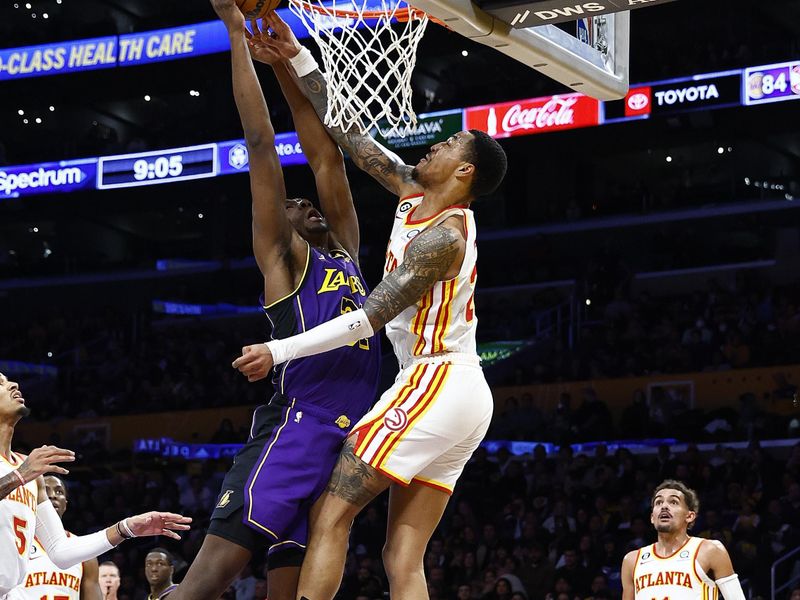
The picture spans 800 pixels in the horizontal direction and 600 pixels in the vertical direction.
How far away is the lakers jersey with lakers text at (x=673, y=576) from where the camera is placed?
791 centimetres

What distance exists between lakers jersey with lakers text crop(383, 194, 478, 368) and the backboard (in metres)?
0.67

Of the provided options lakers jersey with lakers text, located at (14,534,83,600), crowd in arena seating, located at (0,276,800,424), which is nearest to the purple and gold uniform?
lakers jersey with lakers text, located at (14,534,83,600)

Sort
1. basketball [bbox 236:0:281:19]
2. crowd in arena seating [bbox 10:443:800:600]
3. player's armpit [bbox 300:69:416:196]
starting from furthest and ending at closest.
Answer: crowd in arena seating [bbox 10:443:800:600], player's armpit [bbox 300:69:416:196], basketball [bbox 236:0:281:19]

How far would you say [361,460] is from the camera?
430cm

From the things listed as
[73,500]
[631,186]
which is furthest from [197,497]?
[631,186]

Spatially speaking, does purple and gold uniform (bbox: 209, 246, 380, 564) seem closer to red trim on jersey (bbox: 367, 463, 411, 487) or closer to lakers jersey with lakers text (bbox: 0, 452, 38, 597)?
red trim on jersey (bbox: 367, 463, 411, 487)

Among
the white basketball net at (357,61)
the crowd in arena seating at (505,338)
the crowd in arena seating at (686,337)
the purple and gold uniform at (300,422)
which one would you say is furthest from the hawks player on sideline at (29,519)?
the crowd in arena seating at (686,337)

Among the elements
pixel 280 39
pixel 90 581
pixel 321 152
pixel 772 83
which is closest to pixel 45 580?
pixel 90 581

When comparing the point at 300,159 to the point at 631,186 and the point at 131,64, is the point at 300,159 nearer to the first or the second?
the point at 131,64

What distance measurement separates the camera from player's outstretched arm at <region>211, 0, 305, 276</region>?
181 inches

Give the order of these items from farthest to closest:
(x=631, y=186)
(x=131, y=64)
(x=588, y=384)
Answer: (x=631, y=186) < (x=131, y=64) < (x=588, y=384)

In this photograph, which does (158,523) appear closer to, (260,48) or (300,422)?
(300,422)

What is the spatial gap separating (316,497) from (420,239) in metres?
1.00

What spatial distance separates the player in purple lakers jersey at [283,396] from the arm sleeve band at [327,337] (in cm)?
42
